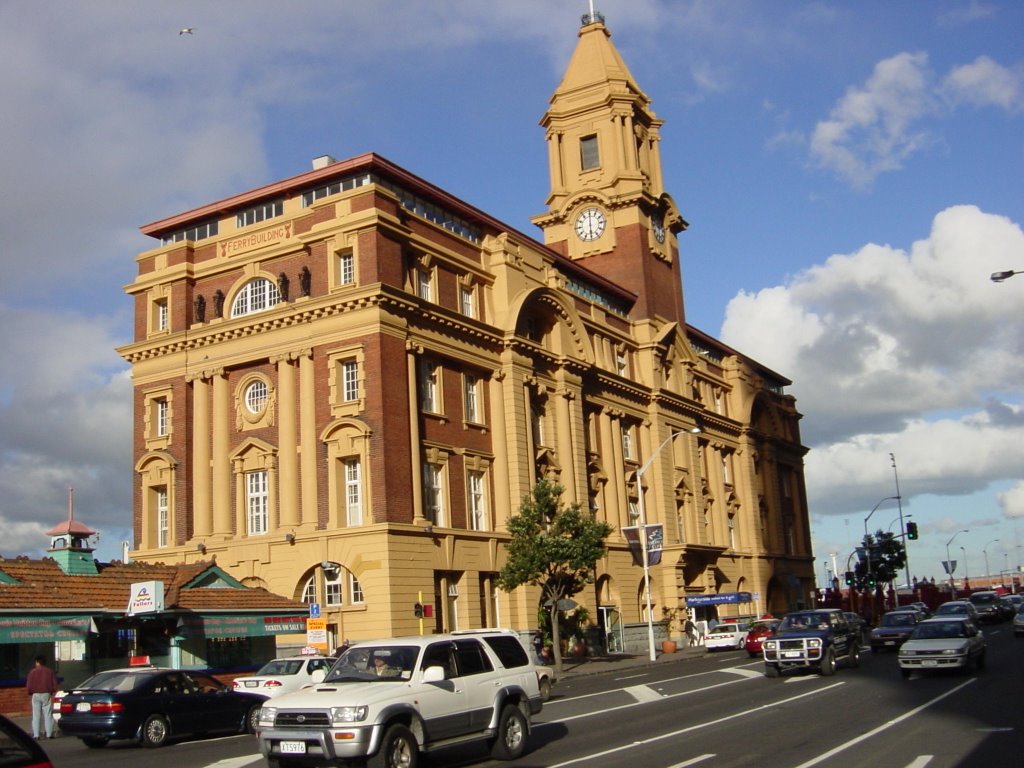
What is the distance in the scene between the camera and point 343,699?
14062 mm

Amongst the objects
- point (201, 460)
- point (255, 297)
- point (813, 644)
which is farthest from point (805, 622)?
point (255, 297)

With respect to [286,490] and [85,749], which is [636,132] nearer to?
[286,490]

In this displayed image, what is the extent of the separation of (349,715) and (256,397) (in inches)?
1293

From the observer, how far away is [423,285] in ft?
148

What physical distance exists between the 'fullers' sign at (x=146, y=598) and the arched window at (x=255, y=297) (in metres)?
17.6

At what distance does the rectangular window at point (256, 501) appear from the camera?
4400 cm

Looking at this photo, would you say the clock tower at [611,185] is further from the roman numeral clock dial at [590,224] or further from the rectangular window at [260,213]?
the rectangular window at [260,213]

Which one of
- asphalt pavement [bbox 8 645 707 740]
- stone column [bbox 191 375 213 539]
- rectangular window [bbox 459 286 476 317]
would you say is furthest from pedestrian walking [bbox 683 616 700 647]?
stone column [bbox 191 375 213 539]

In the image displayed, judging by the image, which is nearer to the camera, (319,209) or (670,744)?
(670,744)

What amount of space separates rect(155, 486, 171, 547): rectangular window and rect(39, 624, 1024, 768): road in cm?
2250

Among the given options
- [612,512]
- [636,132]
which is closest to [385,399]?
[612,512]

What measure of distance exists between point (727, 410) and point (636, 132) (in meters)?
20.7

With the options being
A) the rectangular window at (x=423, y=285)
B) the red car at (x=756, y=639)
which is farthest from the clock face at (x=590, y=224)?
the red car at (x=756, y=639)

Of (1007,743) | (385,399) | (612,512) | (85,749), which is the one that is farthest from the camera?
(612,512)
